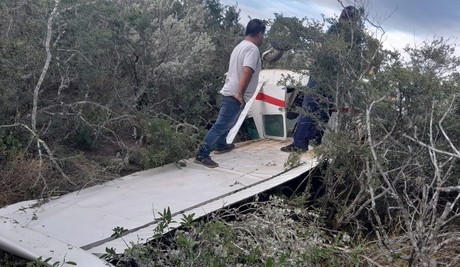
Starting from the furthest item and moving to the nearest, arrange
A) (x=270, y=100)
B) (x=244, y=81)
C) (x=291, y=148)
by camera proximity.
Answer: (x=270, y=100)
(x=291, y=148)
(x=244, y=81)

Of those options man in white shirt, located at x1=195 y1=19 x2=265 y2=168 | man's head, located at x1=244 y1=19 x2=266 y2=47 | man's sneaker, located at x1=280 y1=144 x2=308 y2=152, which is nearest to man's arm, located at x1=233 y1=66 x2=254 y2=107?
man in white shirt, located at x1=195 y1=19 x2=265 y2=168

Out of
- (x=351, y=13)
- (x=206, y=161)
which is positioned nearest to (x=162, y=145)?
(x=206, y=161)

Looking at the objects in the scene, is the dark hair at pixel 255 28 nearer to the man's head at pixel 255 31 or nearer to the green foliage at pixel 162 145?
the man's head at pixel 255 31

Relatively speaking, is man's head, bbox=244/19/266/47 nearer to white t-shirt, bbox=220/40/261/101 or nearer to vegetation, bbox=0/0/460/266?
white t-shirt, bbox=220/40/261/101

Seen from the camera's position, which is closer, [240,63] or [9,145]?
[9,145]

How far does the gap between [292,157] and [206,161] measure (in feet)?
2.90

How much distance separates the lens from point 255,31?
615 centimetres

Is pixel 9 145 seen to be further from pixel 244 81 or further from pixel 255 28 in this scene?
pixel 255 28

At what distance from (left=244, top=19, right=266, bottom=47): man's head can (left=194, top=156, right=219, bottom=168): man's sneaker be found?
1.43m

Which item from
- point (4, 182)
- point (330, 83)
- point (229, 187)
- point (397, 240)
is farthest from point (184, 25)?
point (397, 240)

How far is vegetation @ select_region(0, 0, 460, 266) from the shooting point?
3852 millimetres

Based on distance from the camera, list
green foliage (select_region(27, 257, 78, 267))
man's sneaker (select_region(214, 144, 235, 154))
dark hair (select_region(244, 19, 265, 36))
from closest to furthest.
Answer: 1. green foliage (select_region(27, 257, 78, 267))
2. dark hair (select_region(244, 19, 265, 36))
3. man's sneaker (select_region(214, 144, 235, 154))

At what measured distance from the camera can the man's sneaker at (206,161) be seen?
573cm

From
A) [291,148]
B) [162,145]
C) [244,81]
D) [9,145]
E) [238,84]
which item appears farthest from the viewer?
[291,148]
